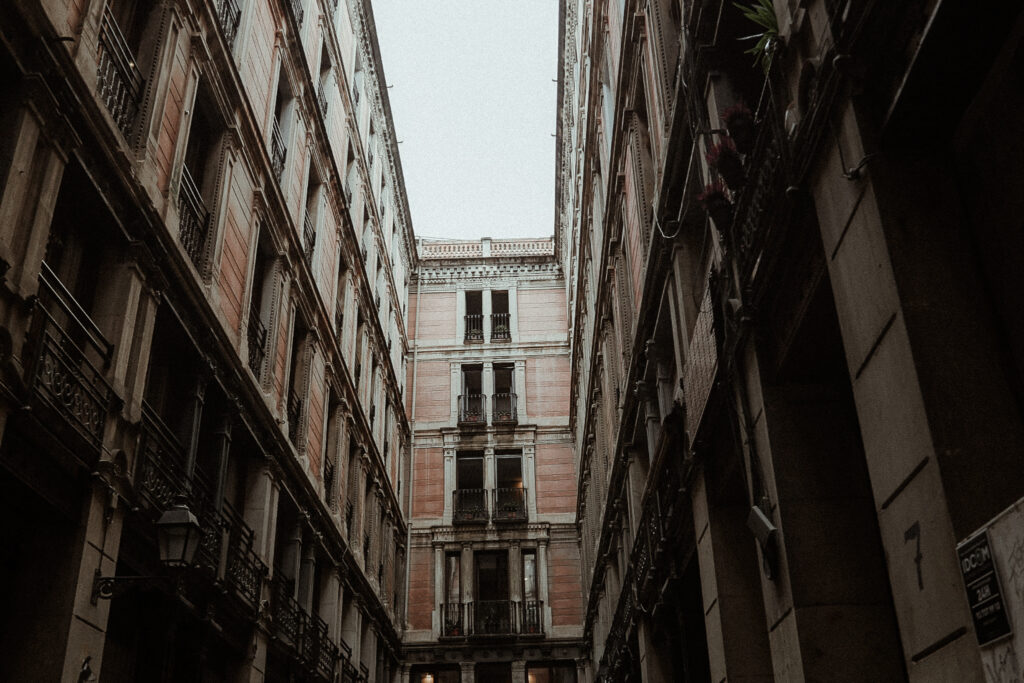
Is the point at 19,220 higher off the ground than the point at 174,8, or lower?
lower

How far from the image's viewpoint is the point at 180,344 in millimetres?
13305

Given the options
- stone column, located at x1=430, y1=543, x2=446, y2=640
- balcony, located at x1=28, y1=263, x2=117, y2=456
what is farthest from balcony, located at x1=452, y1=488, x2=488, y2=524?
balcony, located at x1=28, y1=263, x2=117, y2=456

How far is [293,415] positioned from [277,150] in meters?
5.41

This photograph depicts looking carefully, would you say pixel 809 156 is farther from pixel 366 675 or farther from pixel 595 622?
pixel 595 622

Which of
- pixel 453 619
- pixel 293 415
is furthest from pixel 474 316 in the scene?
pixel 293 415

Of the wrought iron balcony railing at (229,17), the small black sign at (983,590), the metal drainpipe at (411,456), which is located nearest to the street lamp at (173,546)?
the small black sign at (983,590)

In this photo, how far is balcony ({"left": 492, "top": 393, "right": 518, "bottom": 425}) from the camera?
3766 cm

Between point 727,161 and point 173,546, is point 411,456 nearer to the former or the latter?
point 173,546

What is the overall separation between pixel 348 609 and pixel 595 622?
30.4 ft

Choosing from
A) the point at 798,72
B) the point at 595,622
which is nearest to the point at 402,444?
the point at 595,622

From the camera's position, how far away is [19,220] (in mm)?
8828

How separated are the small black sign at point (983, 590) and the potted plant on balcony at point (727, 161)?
5.09 metres

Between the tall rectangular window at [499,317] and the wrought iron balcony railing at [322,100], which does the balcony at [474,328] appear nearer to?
the tall rectangular window at [499,317]

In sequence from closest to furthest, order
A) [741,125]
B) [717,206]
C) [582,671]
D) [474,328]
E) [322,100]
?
1. [741,125]
2. [717,206]
3. [322,100]
4. [582,671]
5. [474,328]
